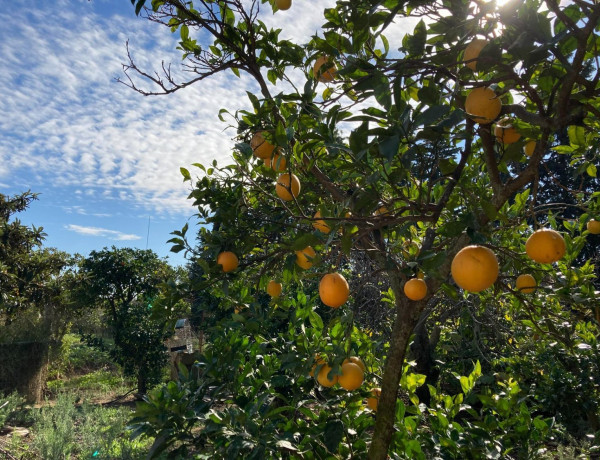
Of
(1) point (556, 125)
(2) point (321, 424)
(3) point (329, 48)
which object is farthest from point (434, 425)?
(3) point (329, 48)

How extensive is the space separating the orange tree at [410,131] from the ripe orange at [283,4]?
0.36ft

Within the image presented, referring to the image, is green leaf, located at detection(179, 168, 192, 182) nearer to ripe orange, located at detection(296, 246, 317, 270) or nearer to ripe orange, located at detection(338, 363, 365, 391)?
ripe orange, located at detection(296, 246, 317, 270)

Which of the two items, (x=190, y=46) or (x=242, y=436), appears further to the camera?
(x=190, y=46)

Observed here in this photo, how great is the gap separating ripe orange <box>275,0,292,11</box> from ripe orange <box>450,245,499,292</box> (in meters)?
1.24

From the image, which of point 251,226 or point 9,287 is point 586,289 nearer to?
point 251,226

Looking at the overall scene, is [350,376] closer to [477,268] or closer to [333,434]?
[333,434]

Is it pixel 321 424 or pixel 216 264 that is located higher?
pixel 216 264

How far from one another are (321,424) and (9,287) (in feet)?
23.5

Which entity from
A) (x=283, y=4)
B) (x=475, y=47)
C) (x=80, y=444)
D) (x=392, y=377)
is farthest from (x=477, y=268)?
(x=80, y=444)

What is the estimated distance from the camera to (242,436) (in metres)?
1.40

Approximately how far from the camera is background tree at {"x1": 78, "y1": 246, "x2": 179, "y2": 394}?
8.07 meters

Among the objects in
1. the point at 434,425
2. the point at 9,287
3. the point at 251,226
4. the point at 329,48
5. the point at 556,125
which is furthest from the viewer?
the point at 9,287

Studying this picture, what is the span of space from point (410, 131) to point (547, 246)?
59cm

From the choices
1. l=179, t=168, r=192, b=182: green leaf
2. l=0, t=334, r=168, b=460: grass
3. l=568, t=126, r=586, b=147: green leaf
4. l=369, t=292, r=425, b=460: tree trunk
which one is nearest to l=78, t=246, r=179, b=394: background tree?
l=0, t=334, r=168, b=460: grass
